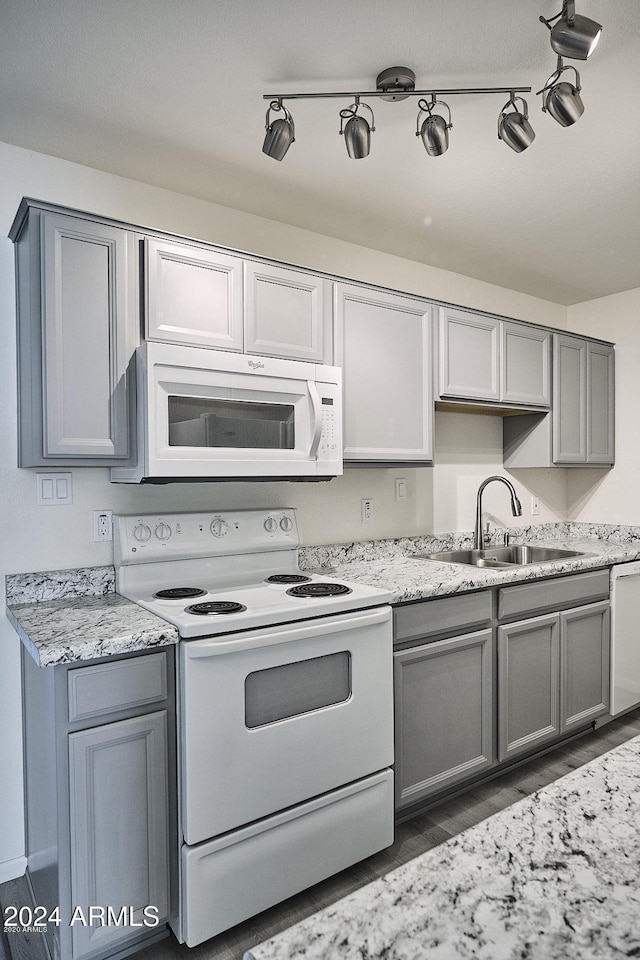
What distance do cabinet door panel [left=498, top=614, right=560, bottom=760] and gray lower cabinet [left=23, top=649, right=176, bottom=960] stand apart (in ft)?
4.89

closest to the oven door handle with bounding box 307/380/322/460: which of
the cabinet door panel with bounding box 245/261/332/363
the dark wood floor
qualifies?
the cabinet door panel with bounding box 245/261/332/363

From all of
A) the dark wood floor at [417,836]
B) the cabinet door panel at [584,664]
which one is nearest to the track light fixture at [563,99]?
the cabinet door panel at [584,664]

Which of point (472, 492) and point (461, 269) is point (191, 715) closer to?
point (472, 492)

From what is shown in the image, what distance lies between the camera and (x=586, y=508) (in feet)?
13.3

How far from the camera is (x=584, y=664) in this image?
296 cm

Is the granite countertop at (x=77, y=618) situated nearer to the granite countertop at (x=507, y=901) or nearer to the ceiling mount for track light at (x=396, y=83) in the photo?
the granite countertop at (x=507, y=901)

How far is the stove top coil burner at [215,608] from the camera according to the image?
1.80 metres

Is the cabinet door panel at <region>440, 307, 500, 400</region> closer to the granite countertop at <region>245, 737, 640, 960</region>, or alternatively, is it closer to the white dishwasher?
the white dishwasher

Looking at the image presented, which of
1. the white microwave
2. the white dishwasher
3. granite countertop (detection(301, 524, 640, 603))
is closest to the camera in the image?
the white microwave

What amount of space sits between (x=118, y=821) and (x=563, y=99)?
7.39ft

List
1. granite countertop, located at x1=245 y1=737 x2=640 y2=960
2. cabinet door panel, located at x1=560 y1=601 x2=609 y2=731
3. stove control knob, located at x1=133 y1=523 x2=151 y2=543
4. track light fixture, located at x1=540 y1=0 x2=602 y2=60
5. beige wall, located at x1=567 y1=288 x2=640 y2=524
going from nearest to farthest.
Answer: granite countertop, located at x1=245 y1=737 x2=640 y2=960, track light fixture, located at x1=540 y1=0 x2=602 y2=60, stove control knob, located at x1=133 y1=523 x2=151 y2=543, cabinet door panel, located at x1=560 y1=601 x2=609 y2=731, beige wall, located at x1=567 y1=288 x2=640 y2=524

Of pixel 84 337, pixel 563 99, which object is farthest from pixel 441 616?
pixel 563 99

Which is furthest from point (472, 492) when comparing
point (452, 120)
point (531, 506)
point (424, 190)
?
point (452, 120)

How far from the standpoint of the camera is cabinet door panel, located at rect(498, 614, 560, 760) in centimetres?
258
